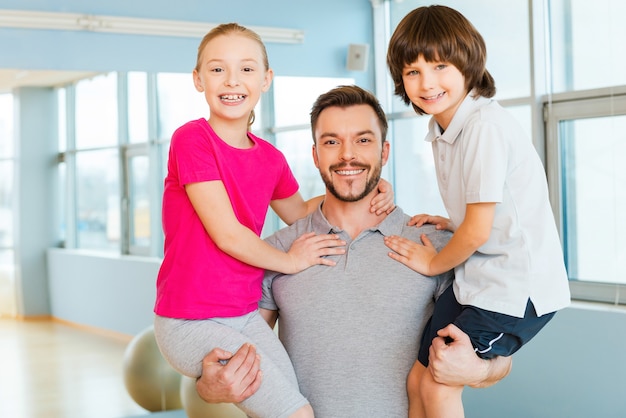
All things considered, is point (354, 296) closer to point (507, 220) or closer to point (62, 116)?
point (507, 220)

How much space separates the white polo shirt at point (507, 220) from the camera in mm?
1685

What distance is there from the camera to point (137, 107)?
788 centimetres

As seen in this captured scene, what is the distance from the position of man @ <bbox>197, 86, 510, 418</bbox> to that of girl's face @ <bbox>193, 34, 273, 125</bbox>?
0.27 m

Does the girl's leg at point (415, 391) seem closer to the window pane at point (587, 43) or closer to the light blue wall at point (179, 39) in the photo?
the window pane at point (587, 43)

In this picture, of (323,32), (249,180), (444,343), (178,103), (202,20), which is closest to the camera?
(444,343)

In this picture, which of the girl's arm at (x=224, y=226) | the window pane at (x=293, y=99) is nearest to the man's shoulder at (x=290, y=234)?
the girl's arm at (x=224, y=226)

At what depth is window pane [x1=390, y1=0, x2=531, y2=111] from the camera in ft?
14.1

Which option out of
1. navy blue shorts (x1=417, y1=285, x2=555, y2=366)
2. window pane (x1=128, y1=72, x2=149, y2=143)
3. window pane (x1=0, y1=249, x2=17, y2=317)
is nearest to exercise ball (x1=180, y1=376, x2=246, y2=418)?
navy blue shorts (x1=417, y1=285, x2=555, y2=366)

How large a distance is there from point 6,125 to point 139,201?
2.94 metres

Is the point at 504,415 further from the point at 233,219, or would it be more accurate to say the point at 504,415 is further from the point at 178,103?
the point at 178,103

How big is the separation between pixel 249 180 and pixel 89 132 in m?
7.45

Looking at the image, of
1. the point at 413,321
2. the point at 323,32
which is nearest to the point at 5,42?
the point at 323,32

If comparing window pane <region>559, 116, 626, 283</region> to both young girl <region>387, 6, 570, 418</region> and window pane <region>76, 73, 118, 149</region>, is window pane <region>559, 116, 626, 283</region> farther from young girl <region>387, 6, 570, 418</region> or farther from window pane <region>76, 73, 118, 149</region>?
window pane <region>76, 73, 118, 149</region>

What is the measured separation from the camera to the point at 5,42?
4188mm
